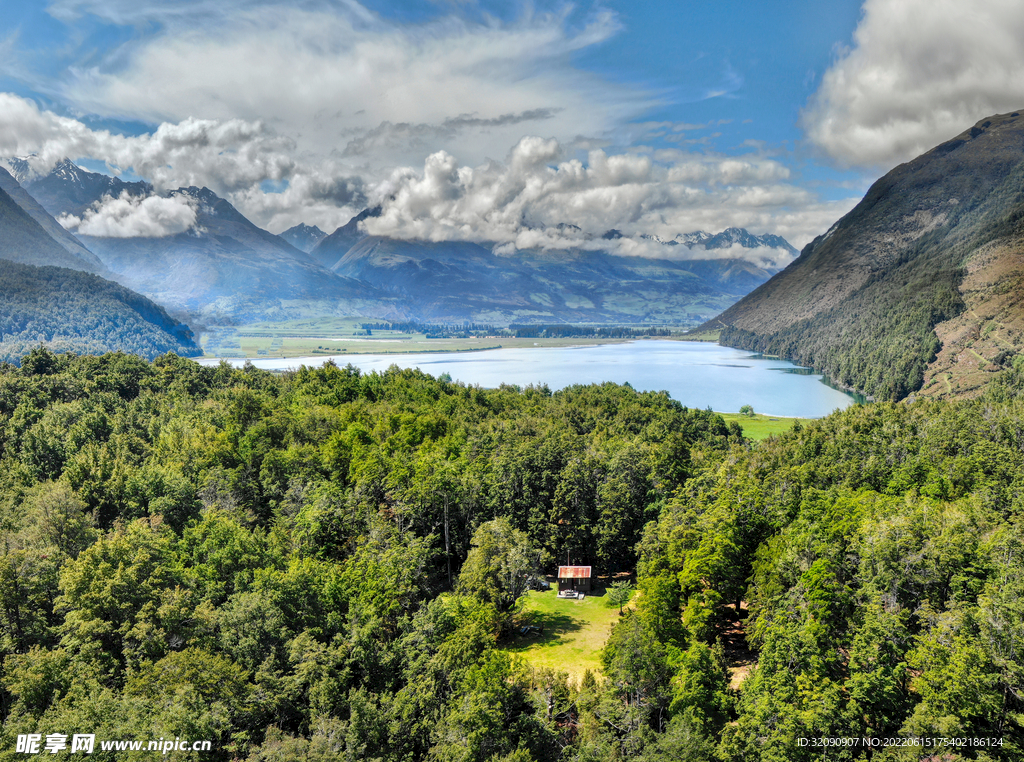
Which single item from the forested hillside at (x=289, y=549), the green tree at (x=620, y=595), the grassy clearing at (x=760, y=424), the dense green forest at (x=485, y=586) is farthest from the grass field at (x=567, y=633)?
the grassy clearing at (x=760, y=424)

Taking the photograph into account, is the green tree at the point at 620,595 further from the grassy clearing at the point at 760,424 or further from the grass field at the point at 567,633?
the grassy clearing at the point at 760,424

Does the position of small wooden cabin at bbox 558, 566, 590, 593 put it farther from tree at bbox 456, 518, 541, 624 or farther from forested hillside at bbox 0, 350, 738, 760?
tree at bbox 456, 518, 541, 624

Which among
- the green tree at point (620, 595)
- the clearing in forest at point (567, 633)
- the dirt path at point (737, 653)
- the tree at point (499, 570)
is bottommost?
the clearing in forest at point (567, 633)

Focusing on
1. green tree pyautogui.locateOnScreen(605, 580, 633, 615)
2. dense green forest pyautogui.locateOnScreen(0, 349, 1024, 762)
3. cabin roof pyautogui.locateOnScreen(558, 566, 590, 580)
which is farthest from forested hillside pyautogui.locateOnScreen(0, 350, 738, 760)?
green tree pyautogui.locateOnScreen(605, 580, 633, 615)

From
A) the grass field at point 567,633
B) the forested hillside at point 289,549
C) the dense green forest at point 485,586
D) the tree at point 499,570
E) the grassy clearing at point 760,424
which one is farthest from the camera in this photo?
the grassy clearing at point 760,424

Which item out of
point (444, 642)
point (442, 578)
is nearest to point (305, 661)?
point (444, 642)

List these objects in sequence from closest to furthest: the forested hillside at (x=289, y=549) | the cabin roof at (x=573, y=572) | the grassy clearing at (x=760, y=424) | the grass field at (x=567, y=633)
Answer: the forested hillside at (x=289, y=549)
the grass field at (x=567, y=633)
the cabin roof at (x=573, y=572)
the grassy clearing at (x=760, y=424)

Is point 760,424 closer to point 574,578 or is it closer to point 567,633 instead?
point 574,578
